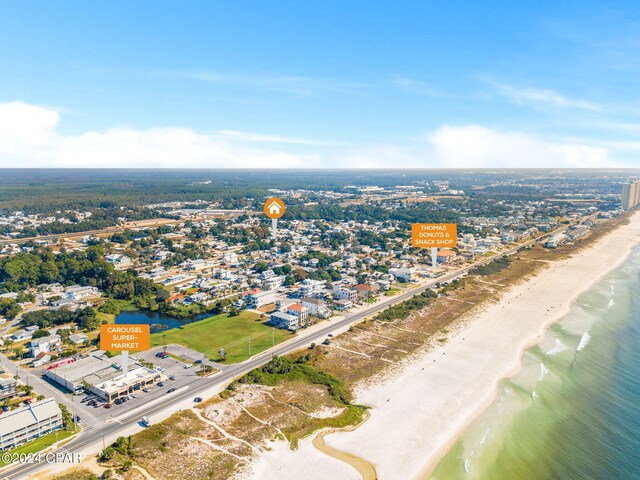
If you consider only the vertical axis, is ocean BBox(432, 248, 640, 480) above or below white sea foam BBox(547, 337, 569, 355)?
below

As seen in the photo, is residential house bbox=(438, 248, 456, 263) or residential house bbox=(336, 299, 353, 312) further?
residential house bbox=(438, 248, 456, 263)

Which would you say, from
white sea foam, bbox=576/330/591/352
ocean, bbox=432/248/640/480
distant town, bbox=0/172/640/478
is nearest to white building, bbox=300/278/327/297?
distant town, bbox=0/172/640/478

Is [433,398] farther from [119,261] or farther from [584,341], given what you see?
[119,261]

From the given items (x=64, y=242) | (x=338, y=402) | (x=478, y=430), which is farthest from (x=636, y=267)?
(x=64, y=242)

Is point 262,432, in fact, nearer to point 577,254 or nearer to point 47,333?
point 47,333

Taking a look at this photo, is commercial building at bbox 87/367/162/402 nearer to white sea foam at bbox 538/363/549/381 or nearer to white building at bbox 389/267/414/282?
white sea foam at bbox 538/363/549/381

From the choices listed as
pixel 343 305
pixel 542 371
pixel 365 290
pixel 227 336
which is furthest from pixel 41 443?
pixel 365 290

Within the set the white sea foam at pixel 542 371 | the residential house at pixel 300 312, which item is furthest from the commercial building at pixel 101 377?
the white sea foam at pixel 542 371

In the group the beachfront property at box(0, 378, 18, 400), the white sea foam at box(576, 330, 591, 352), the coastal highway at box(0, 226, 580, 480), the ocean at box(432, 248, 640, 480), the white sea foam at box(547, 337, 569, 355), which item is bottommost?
the ocean at box(432, 248, 640, 480)
